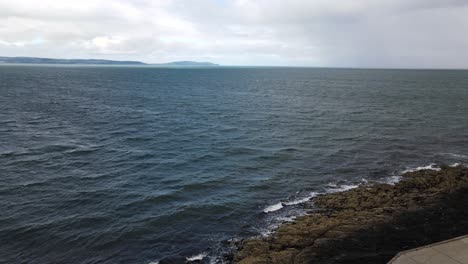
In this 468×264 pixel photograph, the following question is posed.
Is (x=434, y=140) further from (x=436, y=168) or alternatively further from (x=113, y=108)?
(x=113, y=108)

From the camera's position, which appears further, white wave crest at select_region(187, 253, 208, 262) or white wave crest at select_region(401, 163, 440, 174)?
white wave crest at select_region(401, 163, 440, 174)

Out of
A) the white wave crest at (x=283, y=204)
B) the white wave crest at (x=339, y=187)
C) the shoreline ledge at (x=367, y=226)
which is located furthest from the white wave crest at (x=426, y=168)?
the white wave crest at (x=283, y=204)

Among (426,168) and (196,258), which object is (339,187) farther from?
(196,258)

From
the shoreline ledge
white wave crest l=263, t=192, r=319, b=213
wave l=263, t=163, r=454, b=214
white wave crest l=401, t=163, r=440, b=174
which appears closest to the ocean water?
white wave crest l=263, t=192, r=319, b=213

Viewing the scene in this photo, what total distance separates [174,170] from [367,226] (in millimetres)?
22562

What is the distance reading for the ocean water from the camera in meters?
26.1

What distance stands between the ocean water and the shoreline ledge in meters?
2.58

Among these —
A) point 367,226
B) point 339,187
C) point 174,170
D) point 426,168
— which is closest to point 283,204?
point 339,187

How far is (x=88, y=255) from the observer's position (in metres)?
23.8

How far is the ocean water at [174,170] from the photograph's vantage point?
85.5ft

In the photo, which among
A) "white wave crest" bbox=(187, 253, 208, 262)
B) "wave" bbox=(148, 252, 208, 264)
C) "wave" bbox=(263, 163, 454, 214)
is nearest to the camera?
"wave" bbox=(148, 252, 208, 264)

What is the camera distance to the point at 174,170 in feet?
132

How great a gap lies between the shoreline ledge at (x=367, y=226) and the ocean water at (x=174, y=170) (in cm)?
258

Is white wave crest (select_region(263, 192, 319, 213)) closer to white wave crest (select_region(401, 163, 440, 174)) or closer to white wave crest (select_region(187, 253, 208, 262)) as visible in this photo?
white wave crest (select_region(187, 253, 208, 262))
